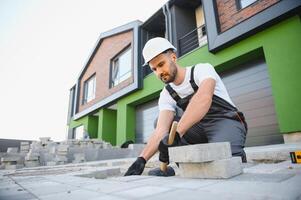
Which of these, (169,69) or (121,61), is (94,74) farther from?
(169,69)

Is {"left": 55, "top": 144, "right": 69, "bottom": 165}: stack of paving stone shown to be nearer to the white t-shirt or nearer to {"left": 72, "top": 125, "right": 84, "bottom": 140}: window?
the white t-shirt

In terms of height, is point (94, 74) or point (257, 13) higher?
point (94, 74)

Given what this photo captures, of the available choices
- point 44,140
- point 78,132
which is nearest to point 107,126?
point 44,140

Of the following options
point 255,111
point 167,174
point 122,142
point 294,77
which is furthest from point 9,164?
point 294,77

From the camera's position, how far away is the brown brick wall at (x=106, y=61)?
36.7ft

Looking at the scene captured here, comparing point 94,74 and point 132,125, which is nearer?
point 132,125

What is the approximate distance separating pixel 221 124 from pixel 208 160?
97cm

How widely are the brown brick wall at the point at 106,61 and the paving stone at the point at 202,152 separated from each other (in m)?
8.77

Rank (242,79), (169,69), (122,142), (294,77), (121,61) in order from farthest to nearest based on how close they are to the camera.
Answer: (121,61) → (122,142) → (242,79) → (294,77) → (169,69)

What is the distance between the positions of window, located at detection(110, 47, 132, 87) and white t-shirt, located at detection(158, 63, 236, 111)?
8303 mm

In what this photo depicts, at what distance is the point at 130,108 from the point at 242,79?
20.2 ft

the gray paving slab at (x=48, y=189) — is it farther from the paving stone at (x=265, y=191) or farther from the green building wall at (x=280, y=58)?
the green building wall at (x=280, y=58)

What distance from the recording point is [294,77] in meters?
4.43

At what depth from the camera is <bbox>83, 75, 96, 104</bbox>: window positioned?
15.1 meters
